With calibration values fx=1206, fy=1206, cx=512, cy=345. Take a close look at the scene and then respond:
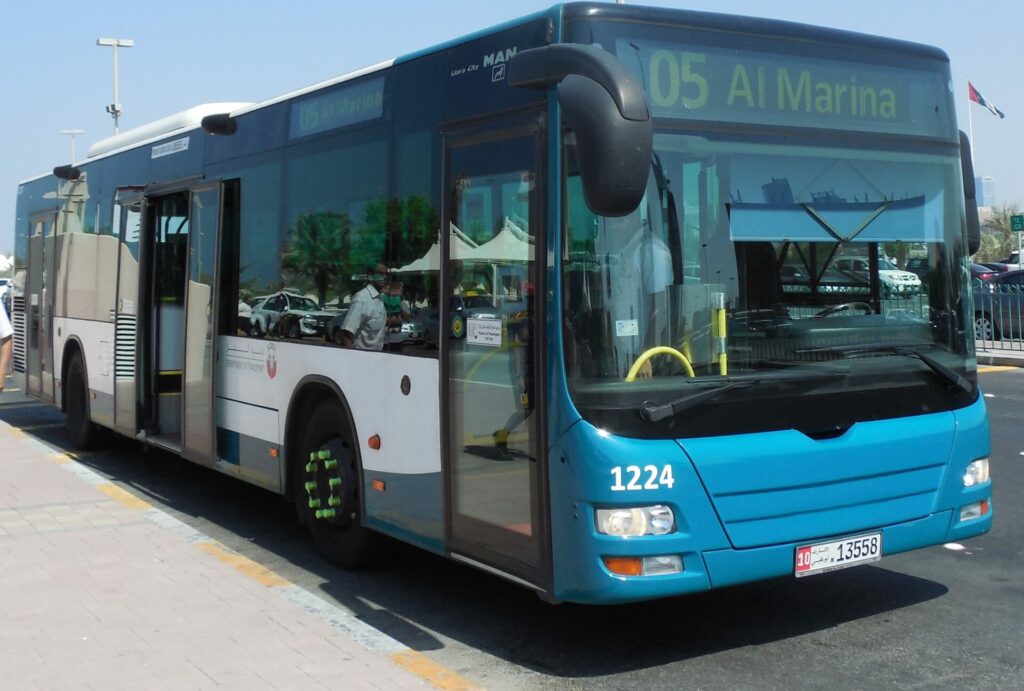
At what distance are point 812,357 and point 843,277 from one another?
1.45 feet

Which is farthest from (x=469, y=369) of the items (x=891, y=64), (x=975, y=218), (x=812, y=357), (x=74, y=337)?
(x=74, y=337)

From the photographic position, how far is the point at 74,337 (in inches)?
498

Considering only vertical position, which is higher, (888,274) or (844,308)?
(888,274)

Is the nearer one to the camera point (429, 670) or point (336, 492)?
point (429, 670)

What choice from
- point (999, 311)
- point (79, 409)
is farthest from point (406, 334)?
point (999, 311)

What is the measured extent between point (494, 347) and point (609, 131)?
1.41m

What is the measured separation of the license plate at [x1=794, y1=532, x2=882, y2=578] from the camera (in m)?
5.48

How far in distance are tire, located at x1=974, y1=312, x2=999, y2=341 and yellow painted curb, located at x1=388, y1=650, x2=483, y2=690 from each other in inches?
758

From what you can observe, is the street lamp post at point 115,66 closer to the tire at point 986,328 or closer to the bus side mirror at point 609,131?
the tire at point 986,328

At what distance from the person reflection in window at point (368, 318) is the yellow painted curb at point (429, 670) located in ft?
6.16

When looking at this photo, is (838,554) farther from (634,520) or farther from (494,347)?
(494,347)

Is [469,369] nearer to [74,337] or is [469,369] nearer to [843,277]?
[843,277]

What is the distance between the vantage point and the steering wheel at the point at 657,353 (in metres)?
5.25

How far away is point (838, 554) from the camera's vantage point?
5.57 m
